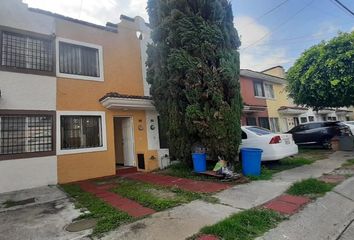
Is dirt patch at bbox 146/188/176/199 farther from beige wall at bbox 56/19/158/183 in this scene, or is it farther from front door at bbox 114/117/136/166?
front door at bbox 114/117/136/166

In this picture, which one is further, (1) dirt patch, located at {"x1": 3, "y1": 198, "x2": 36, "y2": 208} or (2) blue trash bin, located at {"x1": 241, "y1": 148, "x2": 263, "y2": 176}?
(2) blue trash bin, located at {"x1": 241, "y1": 148, "x2": 263, "y2": 176}

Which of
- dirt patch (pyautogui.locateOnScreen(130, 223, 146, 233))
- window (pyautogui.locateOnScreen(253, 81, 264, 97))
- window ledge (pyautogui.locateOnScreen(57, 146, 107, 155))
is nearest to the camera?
dirt patch (pyautogui.locateOnScreen(130, 223, 146, 233))

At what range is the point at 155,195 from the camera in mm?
6297

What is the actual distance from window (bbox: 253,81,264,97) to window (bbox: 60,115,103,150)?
13.3 m

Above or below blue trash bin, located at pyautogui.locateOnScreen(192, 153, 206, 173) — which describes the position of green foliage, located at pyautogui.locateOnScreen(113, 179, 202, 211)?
below

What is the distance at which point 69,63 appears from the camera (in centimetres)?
973

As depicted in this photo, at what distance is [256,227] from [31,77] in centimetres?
856

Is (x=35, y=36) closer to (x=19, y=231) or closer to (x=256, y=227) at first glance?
(x=19, y=231)

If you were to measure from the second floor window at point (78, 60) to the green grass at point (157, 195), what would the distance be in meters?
5.11

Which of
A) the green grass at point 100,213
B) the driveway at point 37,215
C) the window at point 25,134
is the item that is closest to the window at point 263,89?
the window at point 25,134

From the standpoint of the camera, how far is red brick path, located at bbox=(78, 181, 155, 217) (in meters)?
5.05

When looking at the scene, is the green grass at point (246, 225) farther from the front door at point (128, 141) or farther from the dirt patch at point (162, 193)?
the front door at point (128, 141)

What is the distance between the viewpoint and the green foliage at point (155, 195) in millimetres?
A: 5457

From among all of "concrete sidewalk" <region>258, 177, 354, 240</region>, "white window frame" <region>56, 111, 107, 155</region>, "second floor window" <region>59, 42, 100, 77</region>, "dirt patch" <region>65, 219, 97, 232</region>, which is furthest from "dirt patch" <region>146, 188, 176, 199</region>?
"second floor window" <region>59, 42, 100, 77</region>
